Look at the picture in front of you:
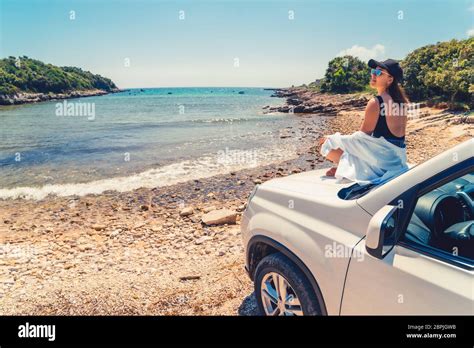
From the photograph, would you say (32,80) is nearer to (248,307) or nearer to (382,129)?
(248,307)

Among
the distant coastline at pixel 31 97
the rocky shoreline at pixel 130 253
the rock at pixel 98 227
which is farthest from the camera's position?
the distant coastline at pixel 31 97

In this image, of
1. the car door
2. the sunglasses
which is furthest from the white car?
the sunglasses

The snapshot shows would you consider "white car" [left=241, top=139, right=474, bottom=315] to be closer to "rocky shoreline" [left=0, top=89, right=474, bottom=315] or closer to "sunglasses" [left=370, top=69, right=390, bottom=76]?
Result: "rocky shoreline" [left=0, top=89, right=474, bottom=315]

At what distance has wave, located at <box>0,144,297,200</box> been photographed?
9.98m

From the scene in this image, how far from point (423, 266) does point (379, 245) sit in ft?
0.85

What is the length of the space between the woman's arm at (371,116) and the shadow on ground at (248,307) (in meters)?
2.42

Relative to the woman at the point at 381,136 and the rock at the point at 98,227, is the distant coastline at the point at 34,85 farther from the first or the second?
the woman at the point at 381,136

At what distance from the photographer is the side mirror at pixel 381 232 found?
1.85 m

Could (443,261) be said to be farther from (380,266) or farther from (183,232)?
(183,232)

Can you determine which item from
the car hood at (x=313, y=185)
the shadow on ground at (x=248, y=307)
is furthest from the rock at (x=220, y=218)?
the car hood at (x=313, y=185)

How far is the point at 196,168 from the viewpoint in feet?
42.0
